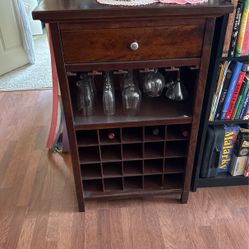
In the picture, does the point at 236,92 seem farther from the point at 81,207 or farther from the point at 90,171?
the point at 81,207

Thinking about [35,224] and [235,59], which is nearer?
[235,59]

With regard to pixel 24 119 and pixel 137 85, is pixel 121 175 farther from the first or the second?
pixel 24 119

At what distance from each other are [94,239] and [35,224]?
29 centimetres

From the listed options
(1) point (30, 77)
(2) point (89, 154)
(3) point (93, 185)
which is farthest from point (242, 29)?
(1) point (30, 77)

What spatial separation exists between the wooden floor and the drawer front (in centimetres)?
74

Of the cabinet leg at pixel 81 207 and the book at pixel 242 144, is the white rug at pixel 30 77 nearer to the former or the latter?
the cabinet leg at pixel 81 207

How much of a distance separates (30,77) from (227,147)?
1.94 metres

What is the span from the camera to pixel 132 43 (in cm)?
90

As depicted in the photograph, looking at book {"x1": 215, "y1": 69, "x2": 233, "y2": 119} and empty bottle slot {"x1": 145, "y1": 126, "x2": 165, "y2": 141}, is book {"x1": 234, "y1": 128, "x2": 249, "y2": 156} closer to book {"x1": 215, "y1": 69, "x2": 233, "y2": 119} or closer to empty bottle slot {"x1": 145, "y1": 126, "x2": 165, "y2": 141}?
book {"x1": 215, "y1": 69, "x2": 233, "y2": 119}

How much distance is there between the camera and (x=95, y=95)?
121 cm

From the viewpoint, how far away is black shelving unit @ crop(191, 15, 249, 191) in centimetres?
101

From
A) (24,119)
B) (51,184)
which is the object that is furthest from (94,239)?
(24,119)

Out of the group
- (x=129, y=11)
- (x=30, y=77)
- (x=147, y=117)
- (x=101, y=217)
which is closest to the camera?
(x=129, y=11)

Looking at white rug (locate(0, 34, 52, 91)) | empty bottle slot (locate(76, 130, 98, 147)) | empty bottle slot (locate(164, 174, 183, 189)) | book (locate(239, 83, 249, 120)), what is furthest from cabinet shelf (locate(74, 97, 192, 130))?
white rug (locate(0, 34, 52, 91))
